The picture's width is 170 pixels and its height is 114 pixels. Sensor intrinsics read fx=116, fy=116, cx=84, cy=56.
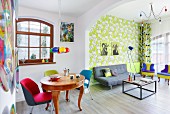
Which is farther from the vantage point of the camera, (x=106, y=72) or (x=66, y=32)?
(x=106, y=72)

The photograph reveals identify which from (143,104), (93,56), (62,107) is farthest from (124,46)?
(62,107)

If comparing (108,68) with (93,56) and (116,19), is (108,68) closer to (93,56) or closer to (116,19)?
(93,56)

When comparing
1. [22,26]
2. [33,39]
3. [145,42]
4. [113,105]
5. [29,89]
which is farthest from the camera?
[145,42]

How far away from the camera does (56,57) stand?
4.32 m

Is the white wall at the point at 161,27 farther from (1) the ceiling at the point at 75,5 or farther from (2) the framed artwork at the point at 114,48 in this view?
(2) the framed artwork at the point at 114,48

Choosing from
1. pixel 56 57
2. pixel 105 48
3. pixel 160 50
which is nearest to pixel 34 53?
pixel 56 57

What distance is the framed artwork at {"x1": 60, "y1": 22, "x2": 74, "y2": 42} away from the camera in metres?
4.42

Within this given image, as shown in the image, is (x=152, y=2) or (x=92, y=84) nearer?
(x=152, y=2)

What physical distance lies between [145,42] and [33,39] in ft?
18.6

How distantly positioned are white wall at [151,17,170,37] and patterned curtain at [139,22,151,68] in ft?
0.81

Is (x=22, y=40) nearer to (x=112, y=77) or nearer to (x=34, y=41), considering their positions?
(x=34, y=41)

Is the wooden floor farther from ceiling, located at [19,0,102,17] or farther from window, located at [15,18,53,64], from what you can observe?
ceiling, located at [19,0,102,17]

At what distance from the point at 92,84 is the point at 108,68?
0.97 m

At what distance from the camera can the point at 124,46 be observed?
596 cm
